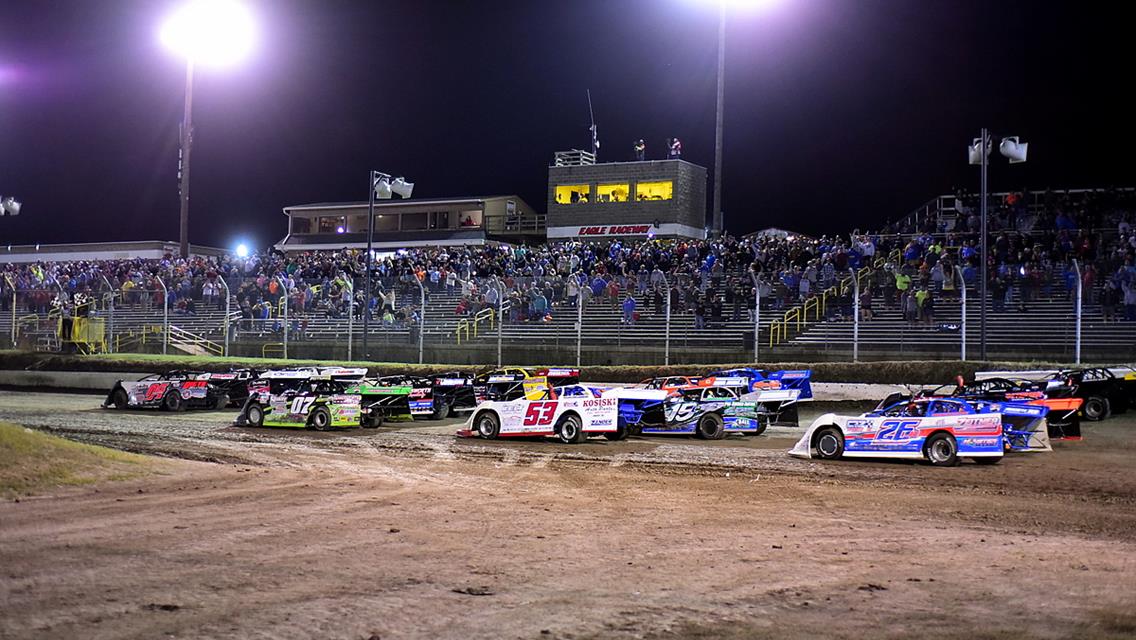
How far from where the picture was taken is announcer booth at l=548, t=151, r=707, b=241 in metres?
52.1

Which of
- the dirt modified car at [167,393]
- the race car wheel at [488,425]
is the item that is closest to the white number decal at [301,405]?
the race car wheel at [488,425]

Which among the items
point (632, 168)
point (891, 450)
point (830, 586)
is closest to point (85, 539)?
point (830, 586)

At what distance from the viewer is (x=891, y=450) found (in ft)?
53.6

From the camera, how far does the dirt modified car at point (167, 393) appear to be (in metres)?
26.8

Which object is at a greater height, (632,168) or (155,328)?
(632,168)

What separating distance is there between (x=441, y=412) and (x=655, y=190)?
98.6 ft

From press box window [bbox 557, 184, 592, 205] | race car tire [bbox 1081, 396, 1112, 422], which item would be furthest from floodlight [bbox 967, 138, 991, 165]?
press box window [bbox 557, 184, 592, 205]

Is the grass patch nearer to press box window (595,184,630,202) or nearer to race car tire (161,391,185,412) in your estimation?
race car tire (161,391,185,412)

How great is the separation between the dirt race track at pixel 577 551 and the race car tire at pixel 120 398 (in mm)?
12217

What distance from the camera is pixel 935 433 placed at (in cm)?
1602

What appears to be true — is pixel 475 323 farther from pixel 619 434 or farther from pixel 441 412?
pixel 619 434

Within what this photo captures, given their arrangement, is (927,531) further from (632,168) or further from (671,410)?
(632,168)

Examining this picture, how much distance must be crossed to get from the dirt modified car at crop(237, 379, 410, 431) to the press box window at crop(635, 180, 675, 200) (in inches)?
1229

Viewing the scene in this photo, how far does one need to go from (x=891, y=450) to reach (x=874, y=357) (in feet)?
37.3
